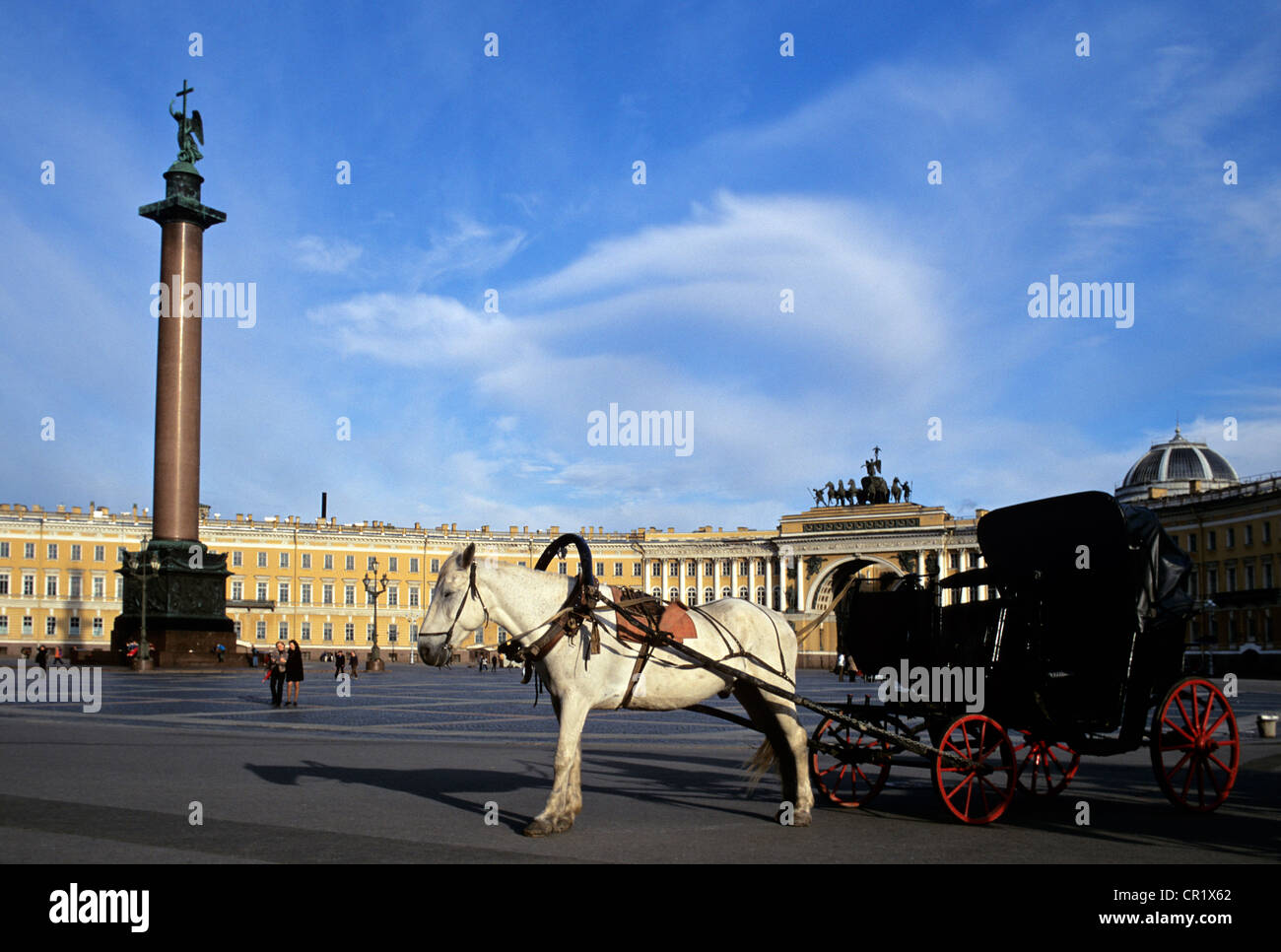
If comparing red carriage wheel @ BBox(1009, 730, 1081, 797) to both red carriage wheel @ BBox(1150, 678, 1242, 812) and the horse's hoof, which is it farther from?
the horse's hoof

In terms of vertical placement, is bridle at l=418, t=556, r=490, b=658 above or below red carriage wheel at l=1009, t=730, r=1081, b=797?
above

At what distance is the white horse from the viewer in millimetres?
8359

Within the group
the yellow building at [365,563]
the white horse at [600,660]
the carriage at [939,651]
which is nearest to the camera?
the white horse at [600,660]

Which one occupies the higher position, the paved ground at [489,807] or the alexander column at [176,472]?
the alexander column at [176,472]

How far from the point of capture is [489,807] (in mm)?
8867

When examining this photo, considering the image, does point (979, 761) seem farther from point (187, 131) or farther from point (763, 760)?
point (187, 131)

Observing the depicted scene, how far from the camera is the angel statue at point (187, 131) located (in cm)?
4894

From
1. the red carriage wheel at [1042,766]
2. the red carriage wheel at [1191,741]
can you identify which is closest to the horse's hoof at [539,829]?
the red carriage wheel at [1042,766]

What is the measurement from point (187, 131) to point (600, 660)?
4757 centimetres

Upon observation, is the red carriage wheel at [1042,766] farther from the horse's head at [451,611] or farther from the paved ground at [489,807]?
the horse's head at [451,611]

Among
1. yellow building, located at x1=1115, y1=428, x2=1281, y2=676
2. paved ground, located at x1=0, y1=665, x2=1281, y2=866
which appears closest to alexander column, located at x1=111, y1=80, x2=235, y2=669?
paved ground, located at x1=0, y1=665, x2=1281, y2=866

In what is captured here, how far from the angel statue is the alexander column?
154 cm

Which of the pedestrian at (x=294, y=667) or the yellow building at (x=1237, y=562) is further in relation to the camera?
the yellow building at (x=1237, y=562)
